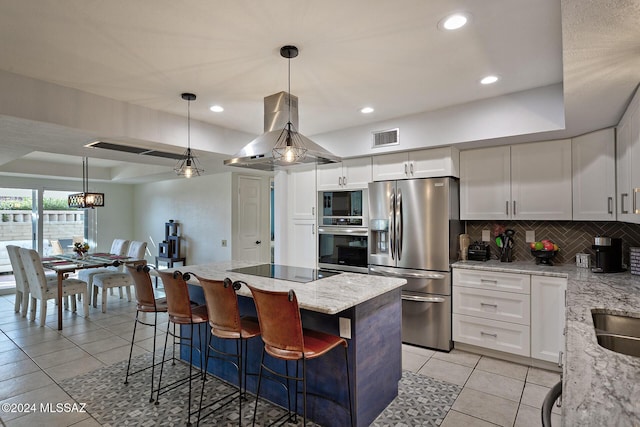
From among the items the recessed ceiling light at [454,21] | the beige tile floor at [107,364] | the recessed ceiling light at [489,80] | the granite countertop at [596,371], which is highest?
the recessed ceiling light at [454,21]

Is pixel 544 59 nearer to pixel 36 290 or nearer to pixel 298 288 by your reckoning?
pixel 298 288

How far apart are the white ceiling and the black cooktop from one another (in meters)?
1.65

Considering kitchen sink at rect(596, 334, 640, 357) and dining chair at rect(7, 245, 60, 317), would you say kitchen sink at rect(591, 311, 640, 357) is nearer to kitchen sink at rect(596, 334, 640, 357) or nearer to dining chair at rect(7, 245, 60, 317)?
kitchen sink at rect(596, 334, 640, 357)

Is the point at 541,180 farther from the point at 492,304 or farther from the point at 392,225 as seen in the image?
the point at 392,225

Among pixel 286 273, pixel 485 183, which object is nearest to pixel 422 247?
pixel 485 183

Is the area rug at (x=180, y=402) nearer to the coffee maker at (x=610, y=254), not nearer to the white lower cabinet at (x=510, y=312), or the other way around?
the white lower cabinet at (x=510, y=312)

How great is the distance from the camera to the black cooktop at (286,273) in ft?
8.91

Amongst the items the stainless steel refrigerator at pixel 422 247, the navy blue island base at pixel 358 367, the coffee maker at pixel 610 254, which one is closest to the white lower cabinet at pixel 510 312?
the stainless steel refrigerator at pixel 422 247

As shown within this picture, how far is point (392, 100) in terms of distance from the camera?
3.27 metres

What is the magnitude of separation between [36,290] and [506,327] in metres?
5.88

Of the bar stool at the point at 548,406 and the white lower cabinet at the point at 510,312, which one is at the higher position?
the bar stool at the point at 548,406

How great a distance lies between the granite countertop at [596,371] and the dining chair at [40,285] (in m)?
5.66

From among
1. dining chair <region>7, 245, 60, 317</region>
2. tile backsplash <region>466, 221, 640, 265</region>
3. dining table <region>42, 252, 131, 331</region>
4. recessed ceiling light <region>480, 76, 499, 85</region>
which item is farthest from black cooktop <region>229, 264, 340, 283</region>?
dining chair <region>7, 245, 60, 317</region>

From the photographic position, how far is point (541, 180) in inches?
132
